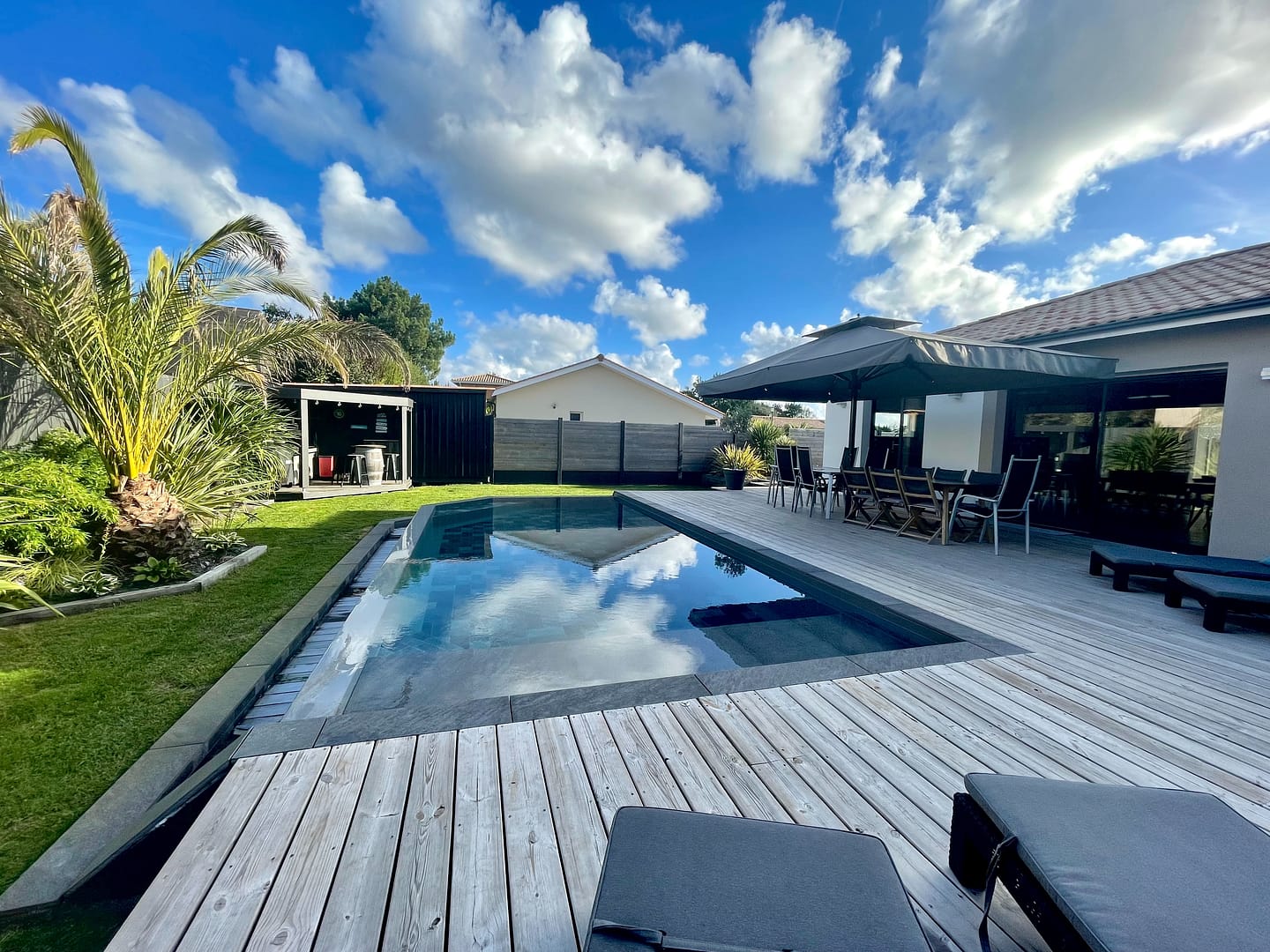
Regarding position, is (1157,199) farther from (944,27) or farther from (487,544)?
(487,544)

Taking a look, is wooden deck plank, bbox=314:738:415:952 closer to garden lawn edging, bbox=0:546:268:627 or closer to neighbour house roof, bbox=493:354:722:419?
garden lawn edging, bbox=0:546:268:627

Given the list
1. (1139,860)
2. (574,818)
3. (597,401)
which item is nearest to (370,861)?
(574,818)

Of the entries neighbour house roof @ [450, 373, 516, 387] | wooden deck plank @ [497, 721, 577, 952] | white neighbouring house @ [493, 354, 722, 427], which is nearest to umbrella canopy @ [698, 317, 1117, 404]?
wooden deck plank @ [497, 721, 577, 952]

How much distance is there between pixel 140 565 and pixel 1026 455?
35.3ft

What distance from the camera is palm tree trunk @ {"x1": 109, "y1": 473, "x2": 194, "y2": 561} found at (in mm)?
4551

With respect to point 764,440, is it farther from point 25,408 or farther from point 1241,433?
point 25,408

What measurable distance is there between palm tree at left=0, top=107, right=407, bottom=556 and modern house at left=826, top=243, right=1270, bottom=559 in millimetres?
9452

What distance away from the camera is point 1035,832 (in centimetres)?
118

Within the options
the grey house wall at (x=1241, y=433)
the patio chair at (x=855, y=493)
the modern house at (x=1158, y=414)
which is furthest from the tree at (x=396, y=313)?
the grey house wall at (x=1241, y=433)

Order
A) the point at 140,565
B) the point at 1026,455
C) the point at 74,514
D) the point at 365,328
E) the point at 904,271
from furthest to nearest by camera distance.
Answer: the point at 904,271 < the point at 365,328 < the point at 1026,455 < the point at 140,565 < the point at 74,514

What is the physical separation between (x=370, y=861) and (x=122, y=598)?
425cm

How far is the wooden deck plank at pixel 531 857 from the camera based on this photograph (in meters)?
1.25

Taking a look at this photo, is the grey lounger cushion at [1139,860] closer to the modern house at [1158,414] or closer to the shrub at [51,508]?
the shrub at [51,508]

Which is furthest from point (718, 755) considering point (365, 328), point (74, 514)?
point (365, 328)
